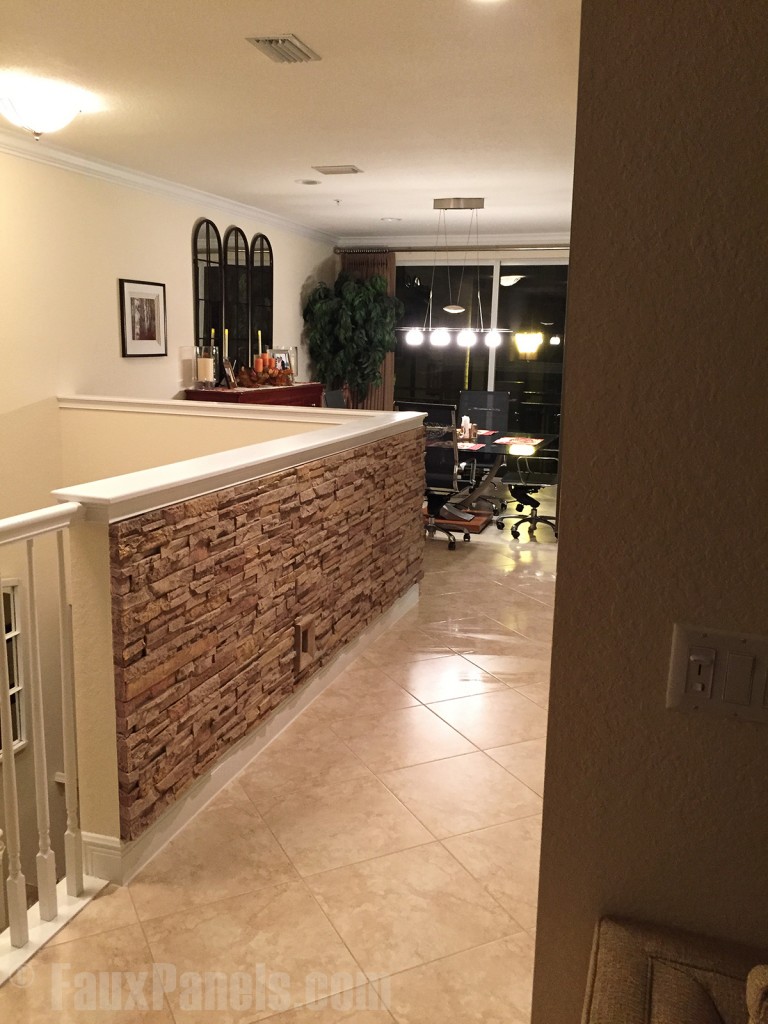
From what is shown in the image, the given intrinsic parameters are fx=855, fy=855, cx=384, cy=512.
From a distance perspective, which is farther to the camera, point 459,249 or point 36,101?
point 459,249

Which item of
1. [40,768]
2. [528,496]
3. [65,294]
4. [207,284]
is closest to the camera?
[40,768]

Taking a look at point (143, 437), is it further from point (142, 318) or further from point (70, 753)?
point (70, 753)

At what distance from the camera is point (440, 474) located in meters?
6.78

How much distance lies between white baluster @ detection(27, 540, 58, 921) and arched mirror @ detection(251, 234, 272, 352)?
19.3 ft

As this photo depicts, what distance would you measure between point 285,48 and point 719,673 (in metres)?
3.08

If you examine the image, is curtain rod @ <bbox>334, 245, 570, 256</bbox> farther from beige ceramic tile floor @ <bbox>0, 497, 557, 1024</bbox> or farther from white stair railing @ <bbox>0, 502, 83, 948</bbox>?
white stair railing @ <bbox>0, 502, 83, 948</bbox>

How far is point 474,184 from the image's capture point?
19.7 ft

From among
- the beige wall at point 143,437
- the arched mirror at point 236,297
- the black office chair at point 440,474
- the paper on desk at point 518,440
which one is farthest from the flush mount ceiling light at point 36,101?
the paper on desk at point 518,440

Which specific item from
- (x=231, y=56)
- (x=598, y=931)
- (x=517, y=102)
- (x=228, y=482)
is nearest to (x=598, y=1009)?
(x=598, y=931)

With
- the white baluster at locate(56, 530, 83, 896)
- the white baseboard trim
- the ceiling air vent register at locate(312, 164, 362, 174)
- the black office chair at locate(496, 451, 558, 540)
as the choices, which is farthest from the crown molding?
the white baluster at locate(56, 530, 83, 896)

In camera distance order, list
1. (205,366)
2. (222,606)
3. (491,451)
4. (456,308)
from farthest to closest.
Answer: (456,308)
(491,451)
(205,366)
(222,606)

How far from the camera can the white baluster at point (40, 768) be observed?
81.9 inches

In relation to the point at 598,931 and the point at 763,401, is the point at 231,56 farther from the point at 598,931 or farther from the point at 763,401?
the point at 598,931

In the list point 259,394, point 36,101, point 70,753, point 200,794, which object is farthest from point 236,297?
point 70,753
